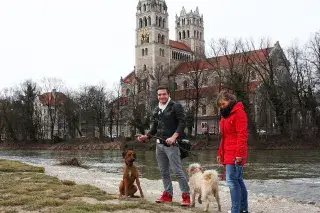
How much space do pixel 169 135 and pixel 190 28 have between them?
125 meters

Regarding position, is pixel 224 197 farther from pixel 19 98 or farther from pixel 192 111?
pixel 19 98

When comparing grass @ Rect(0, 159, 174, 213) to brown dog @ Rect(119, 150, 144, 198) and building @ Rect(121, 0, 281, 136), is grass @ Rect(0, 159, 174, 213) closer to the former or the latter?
brown dog @ Rect(119, 150, 144, 198)

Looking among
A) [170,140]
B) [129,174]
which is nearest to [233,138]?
[170,140]

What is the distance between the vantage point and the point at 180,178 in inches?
358

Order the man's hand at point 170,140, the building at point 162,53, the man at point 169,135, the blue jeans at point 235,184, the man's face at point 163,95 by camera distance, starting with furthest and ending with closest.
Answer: the building at point 162,53, the man's face at point 163,95, the man at point 169,135, the man's hand at point 170,140, the blue jeans at point 235,184

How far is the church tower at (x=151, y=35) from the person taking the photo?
10750cm

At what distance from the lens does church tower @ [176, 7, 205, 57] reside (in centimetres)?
13088

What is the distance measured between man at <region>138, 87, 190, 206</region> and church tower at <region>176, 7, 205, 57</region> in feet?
399

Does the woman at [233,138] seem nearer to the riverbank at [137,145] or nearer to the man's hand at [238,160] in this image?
the man's hand at [238,160]

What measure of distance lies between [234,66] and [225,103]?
179 ft

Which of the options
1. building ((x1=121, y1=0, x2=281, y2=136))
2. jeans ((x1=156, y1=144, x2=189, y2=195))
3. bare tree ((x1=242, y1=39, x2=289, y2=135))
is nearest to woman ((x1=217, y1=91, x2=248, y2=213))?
jeans ((x1=156, y1=144, x2=189, y2=195))

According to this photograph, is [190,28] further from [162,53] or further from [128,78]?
[128,78]

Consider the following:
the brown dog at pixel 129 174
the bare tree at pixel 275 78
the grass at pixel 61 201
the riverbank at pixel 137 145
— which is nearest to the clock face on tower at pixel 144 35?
the riverbank at pixel 137 145

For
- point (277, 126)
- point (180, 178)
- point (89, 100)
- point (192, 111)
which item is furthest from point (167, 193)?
point (89, 100)
